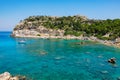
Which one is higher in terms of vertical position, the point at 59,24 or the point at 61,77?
the point at 59,24

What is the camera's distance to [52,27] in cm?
18125

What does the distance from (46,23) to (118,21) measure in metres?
69.5

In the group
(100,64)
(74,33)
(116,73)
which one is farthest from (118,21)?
(116,73)

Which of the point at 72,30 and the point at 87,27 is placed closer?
the point at 87,27

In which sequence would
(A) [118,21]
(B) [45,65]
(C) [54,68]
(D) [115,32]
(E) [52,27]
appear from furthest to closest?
(E) [52,27], (A) [118,21], (D) [115,32], (B) [45,65], (C) [54,68]

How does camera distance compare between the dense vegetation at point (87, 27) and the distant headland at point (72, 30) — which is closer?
the dense vegetation at point (87, 27)

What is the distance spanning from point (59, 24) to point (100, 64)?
422 feet

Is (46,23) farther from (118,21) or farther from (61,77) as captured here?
(61,77)

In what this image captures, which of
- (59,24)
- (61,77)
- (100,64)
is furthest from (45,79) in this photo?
(59,24)

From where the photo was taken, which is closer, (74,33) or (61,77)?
(61,77)

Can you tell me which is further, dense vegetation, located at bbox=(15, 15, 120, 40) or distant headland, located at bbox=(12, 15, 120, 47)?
distant headland, located at bbox=(12, 15, 120, 47)

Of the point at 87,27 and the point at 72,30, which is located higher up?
the point at 87,27

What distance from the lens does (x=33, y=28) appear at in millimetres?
185375

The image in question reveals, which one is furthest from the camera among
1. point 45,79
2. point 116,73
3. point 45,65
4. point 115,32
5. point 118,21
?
point 118,21
